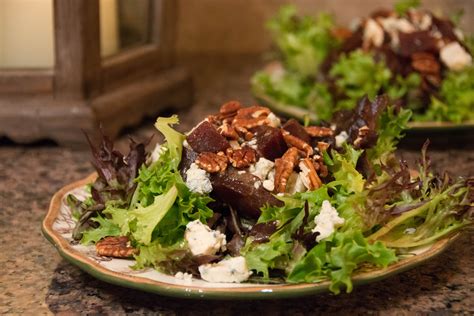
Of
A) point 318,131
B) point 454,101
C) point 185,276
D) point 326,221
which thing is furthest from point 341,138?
point 454,101

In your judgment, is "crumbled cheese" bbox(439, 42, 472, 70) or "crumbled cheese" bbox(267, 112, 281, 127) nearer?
"crumbled cheese" bbox(267, 112, 281, 127)

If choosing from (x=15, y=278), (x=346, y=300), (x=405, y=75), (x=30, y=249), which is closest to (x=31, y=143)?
(x=30, y=249)

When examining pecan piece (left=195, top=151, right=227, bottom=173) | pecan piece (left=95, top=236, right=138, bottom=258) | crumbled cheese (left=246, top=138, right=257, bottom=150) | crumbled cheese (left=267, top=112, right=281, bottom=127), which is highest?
crumbled cheese (left=267, top=112, right=281, bottom=127)

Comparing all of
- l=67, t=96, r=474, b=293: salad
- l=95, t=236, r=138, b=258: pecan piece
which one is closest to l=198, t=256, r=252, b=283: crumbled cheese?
l=67, t=96, r=474, b=293: salad

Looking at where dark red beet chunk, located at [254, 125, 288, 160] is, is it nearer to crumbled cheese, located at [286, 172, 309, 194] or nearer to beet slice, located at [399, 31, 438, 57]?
crumbled cheese, located at [286, 172, 309, 194]

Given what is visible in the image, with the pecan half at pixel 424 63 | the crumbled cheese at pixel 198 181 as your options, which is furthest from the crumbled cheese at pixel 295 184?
the pecan half at pixel 424 63

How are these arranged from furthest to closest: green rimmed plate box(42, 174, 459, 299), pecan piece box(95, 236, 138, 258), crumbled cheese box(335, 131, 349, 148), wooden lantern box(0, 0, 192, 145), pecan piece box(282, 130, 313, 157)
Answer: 1. wooden lantern box(0, 0, 192, 145)
2. crumbled cheese box(335, 131, 349, 148)
3. pecan piece box(282, 130, 313, 157)
4. pecan piece box(95, 236, 138, 258)
5. green rimmed plate box(42, 174, 459, 299)

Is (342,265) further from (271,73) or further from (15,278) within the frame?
(271,73)
